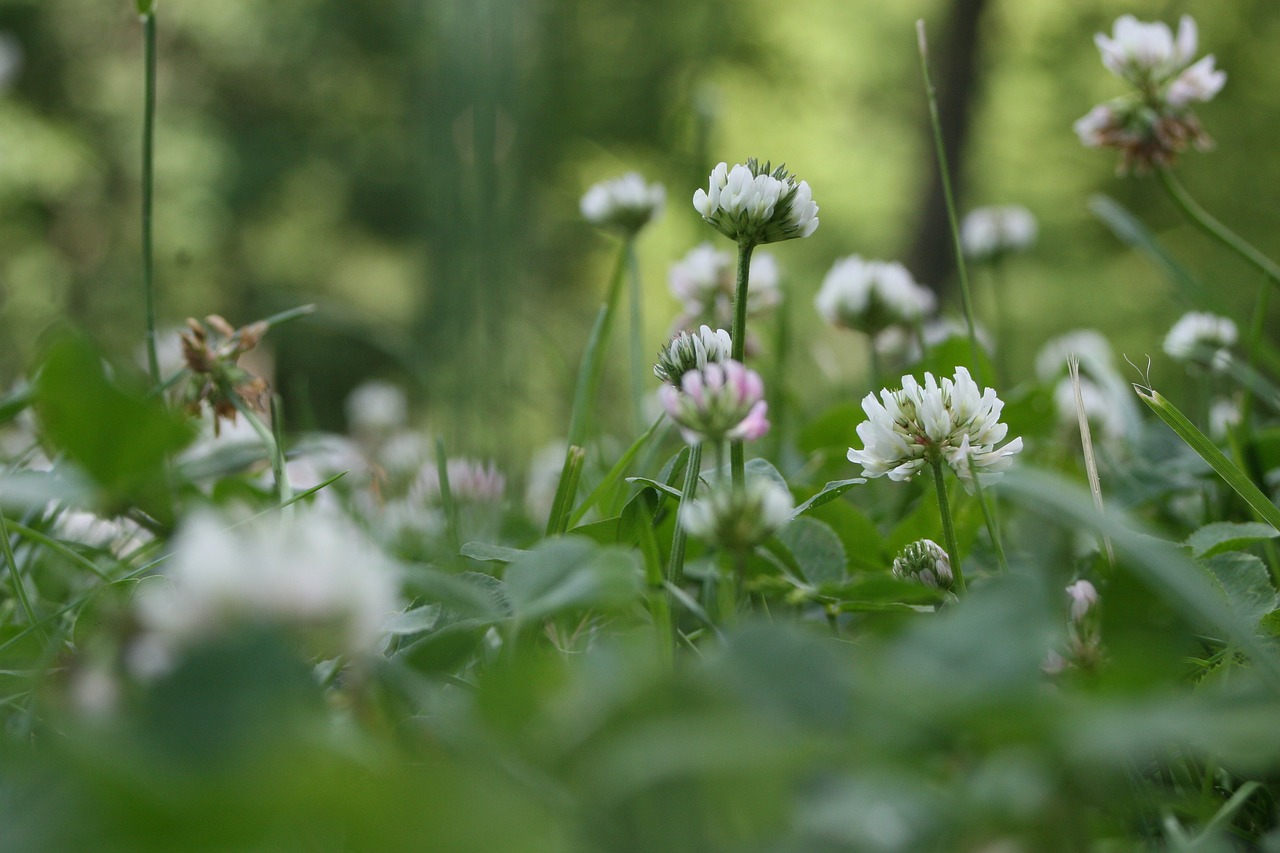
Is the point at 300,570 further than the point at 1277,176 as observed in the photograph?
No

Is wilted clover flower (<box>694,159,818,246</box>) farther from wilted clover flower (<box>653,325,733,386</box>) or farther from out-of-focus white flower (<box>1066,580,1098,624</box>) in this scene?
out-of-focus white flower (<box>1066,580,1098,624</box>)

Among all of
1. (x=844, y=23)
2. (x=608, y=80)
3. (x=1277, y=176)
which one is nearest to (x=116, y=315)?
(x=608, y=80)

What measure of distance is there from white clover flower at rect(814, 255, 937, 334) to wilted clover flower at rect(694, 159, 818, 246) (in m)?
0.35

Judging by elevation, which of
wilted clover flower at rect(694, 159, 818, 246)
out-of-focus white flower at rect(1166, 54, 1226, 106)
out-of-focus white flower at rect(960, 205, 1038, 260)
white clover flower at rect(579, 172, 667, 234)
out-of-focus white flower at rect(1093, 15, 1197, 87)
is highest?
out-of-focus white flower at rect(1093, 15, 1197, 87)

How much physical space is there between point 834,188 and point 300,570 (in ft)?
22.7

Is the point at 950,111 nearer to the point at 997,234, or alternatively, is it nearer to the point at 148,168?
the point at 997,234

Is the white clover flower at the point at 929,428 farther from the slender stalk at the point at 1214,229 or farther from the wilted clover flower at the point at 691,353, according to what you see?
the slender stalk at the point at 1214,229

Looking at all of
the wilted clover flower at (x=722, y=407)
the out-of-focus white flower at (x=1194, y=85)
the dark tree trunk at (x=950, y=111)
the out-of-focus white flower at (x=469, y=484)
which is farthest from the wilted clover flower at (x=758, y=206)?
the dark tree trunk at (x=950, y=111)

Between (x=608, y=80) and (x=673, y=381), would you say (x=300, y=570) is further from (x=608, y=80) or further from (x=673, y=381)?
(x=608, y=80)

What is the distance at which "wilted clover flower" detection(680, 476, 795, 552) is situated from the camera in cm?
31

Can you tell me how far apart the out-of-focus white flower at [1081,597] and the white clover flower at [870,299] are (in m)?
0.39

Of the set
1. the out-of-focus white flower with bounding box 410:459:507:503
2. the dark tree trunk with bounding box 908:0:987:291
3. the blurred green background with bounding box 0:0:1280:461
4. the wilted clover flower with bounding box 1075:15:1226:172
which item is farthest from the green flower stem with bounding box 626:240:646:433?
the dark tree trunk with bounding box 908:0:987:291

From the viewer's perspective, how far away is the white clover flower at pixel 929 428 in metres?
0.42

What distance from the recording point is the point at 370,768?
7.7 inches
